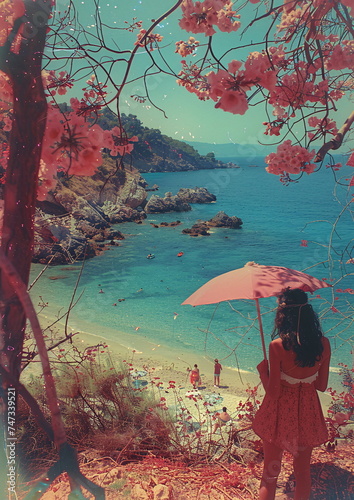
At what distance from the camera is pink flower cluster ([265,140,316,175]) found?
2.32m

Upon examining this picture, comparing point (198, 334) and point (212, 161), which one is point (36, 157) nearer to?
point (198, 334)

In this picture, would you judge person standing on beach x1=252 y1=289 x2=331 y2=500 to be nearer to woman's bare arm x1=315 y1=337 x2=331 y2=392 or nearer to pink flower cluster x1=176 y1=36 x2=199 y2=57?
woman's bare arm x1=315 y1=337 x2=331 y2=392

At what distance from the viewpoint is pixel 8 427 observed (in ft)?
5.83

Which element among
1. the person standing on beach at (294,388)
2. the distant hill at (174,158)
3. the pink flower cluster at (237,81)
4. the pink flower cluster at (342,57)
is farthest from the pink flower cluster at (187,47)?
the distant hill at (174,158)

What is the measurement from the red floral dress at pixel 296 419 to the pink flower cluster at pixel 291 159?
133cm

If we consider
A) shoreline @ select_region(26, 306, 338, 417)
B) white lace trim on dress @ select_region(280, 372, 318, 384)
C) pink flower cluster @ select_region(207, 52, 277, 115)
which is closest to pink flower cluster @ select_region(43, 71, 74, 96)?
pink flower cluster @ select_region(207, 52, 277, 115)

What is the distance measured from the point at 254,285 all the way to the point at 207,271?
20255 millimetres

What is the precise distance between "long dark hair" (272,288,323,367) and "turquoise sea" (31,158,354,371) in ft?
0.76

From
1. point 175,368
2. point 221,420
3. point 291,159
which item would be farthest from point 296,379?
point 175,368

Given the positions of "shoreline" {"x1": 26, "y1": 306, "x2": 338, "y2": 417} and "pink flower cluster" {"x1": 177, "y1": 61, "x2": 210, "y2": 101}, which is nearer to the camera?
"pink flower cluster" {"x1": 177, "y1": 61, "x2": 210, "y2": 101}

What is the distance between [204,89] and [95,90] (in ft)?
3.89

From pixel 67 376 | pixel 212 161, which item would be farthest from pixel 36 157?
pixel 212 161

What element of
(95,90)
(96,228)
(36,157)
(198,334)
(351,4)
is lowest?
(198,334)

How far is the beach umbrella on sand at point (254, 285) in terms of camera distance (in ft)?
7.28
